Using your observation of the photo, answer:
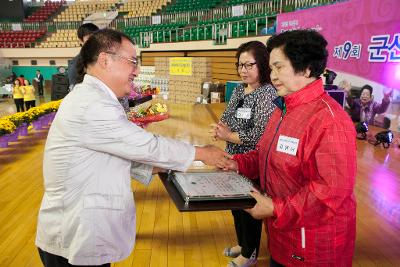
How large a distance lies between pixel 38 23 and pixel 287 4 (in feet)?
52.7

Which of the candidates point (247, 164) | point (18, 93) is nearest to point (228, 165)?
point (247, 164)

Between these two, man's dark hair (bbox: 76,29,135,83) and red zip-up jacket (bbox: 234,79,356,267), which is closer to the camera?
red zip-up jacket (bbox: 234,79,356,267)

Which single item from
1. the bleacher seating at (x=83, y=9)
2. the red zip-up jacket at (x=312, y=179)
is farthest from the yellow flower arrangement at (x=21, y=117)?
the bleacher seating at (x=83, y=9)

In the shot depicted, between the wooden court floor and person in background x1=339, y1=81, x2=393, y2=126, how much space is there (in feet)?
4.20

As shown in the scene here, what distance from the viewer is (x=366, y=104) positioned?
608 cm

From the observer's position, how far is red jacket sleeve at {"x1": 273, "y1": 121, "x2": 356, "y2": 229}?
1.04 meters

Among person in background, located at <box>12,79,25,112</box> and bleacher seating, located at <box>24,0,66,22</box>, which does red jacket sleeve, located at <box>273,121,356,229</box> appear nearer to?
person in background, located at <box>12,79,25,112</box>

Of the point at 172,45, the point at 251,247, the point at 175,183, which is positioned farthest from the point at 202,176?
the point at 172,45

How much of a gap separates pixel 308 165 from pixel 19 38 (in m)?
21.4

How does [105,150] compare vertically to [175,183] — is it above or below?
above

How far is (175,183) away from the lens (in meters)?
1.27

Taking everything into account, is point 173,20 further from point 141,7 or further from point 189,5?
point 141,7

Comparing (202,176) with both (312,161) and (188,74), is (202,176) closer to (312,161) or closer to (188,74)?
(312,161)

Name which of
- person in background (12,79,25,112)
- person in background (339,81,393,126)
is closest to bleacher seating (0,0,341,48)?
person in background (339,81,393,126)
